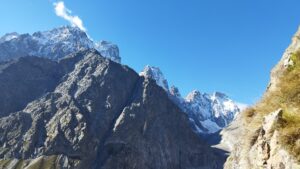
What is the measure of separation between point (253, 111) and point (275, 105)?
1384 millimetres

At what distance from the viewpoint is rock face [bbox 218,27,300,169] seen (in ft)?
34.9

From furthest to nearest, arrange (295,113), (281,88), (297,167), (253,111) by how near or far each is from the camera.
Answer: (253,111)
(281,88)
(295,113)
(297,167)

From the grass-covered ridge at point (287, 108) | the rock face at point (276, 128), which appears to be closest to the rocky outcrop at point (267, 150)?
the rock face at point (276, 128)

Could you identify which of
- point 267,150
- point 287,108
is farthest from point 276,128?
point 287,108

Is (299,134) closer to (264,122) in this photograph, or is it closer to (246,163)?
(264,122)

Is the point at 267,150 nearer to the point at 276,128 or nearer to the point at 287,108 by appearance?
the point at 276,128

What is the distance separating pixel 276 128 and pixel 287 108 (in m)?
1.09

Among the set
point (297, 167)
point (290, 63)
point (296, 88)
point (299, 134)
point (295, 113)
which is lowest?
point (297, 167)

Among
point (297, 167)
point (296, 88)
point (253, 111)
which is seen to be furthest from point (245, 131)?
point (297, 167)

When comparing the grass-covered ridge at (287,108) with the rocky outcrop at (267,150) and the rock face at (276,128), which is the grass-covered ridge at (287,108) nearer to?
the rock face at (276,128)

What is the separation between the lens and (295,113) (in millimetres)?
11914

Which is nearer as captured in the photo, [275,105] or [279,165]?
[279,165]

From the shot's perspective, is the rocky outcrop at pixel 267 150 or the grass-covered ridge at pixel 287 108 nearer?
the grass-covered ridge at pixel 287 108

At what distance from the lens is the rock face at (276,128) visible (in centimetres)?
1063
